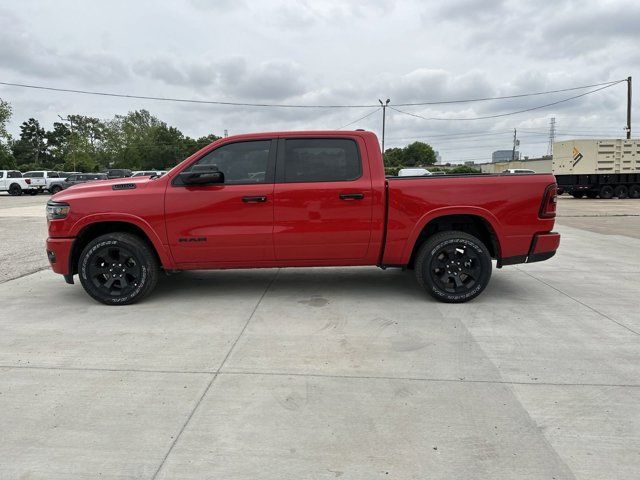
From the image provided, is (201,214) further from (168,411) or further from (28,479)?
(28,479)

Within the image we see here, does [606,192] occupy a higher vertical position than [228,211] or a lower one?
lower

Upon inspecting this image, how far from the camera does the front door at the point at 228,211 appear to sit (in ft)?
16.1

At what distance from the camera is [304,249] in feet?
16.6

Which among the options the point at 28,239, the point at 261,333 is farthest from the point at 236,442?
the point at 28,239

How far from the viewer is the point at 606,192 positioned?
27391mm

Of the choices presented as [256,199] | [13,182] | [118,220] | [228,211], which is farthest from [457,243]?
[13,182]

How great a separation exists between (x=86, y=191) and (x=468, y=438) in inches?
178

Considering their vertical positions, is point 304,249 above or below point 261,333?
above

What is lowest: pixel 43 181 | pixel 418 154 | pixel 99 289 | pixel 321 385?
pixel 321 385

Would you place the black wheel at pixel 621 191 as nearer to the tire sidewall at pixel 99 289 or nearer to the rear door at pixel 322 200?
the rear door at pixel 322 200

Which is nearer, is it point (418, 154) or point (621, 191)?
point (621, 191)

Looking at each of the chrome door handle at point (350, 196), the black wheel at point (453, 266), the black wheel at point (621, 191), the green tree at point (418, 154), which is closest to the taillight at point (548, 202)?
the black wheel at point (453, 266)

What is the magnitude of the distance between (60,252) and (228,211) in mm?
1900

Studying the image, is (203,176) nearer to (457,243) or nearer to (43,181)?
(457,243)
